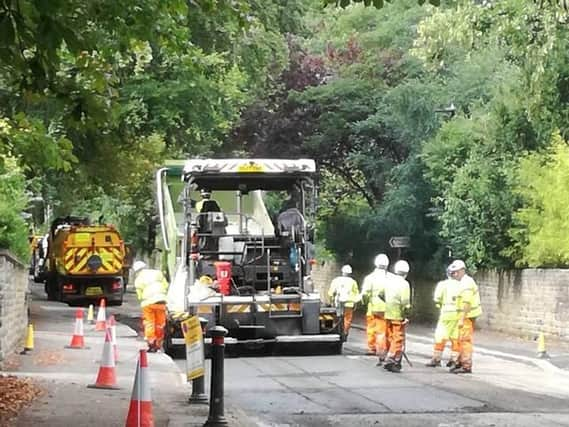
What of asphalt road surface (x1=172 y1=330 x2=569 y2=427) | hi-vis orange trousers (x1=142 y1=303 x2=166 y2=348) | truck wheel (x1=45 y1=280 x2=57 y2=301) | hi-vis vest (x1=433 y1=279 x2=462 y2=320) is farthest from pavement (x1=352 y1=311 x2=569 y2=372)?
truck wheel (x1=45 y1=280 x2=57 y2=301)

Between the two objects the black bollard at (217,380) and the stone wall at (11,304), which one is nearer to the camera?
the black bollard at (217,380)

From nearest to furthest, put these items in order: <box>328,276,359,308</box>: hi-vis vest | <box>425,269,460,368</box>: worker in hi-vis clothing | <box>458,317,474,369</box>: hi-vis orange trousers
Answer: <box>458,317,474,369</box>: hi-vis orange trousers < <box>425,269,460,368</box>: worker in hi-vis clothing < <box>328,276,359,308</box>: hi-vis vest

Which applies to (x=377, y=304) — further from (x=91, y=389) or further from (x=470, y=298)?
(x=91, y=389)

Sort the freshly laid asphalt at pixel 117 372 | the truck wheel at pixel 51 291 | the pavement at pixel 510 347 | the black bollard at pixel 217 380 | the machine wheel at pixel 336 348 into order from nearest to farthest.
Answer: the black bollard at pixel 217 380 → the freshly laid asphalt at pixel 117 372 → the machine wheel at pixel 336 348 → the pavement at pixel 510 347 → the truck wheel at pixel 51 291

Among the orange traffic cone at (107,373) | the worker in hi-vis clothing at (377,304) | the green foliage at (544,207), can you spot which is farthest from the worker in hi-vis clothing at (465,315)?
the green foliage at (544,207)

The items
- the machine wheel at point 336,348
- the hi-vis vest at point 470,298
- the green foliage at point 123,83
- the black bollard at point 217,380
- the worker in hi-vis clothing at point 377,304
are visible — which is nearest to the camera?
the green foliage at point 123,83

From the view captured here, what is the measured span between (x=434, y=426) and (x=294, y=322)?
7621mm

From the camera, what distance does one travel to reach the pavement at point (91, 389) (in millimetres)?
10219

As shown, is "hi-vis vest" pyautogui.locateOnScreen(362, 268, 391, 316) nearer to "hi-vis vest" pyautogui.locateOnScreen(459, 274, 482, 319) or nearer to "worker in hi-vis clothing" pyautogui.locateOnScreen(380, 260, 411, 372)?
"worker in hi-vis clothing" pyautogui.locateOnScreen(380, 260, 411, 372)

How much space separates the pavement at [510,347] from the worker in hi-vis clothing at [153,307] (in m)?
5.05

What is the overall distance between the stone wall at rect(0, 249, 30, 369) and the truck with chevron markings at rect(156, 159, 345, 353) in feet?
8.54

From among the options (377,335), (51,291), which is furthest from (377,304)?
(51,291)

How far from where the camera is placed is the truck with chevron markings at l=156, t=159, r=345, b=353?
17719 millimetres

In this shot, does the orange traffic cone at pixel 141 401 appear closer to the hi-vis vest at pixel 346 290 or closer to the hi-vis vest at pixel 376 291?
the hi-vis vest at pixel 376 291
